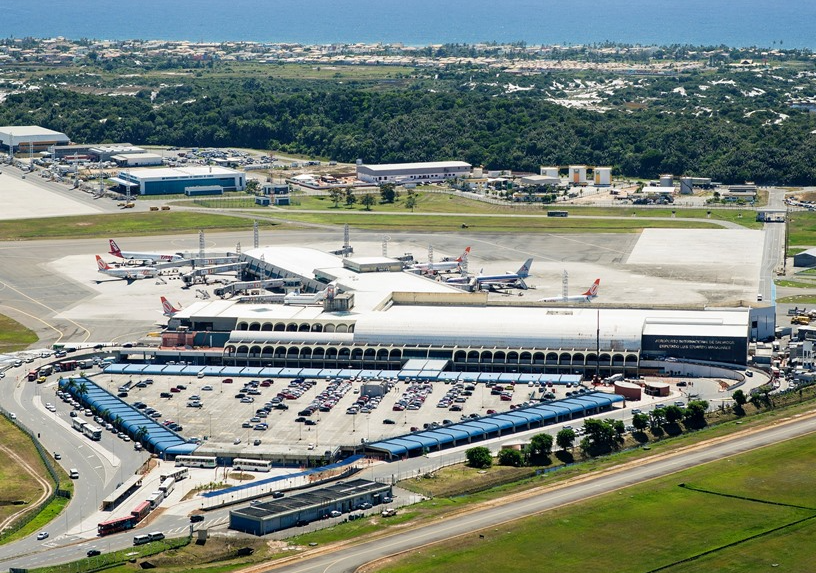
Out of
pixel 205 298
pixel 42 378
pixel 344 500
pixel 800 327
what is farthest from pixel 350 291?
pixel 344 500

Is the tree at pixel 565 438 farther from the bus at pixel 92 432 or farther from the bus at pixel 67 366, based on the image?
the bus at pixel 67 366

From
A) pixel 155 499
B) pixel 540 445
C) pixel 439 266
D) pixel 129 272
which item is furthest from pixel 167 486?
pixel 439 266

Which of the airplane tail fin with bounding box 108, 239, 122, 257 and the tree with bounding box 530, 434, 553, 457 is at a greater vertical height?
the airplane tail fin with bounding box 108, 239, 122, 257

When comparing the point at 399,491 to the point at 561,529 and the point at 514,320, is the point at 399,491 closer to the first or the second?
the point at 561,529

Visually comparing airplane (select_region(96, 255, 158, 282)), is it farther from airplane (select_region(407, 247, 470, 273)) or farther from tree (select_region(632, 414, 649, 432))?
tree (select_region(632, 414, 649, 432))

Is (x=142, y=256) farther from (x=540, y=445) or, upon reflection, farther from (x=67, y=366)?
(x=540, y=445)

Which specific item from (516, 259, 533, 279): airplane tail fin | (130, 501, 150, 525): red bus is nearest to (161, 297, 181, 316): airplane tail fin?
(516, 259, 533, 279): airplane tail fin

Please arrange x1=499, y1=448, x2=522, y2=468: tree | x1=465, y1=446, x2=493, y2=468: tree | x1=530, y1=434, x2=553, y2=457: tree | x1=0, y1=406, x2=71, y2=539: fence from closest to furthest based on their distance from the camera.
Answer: x1=0, y1=406, x2=71, y2=539: fence, x1=465, y1=446, x2=493, y2=468: tree, x1=499, y1=448, x2=522, y2=468: tree, x1=530, y1=434, x2=553, y2=457: tree
